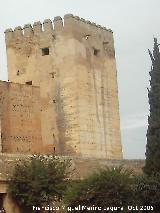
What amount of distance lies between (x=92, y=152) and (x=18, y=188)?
1068 centimetres

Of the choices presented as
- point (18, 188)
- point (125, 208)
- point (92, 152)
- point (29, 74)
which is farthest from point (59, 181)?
point (29, 74)

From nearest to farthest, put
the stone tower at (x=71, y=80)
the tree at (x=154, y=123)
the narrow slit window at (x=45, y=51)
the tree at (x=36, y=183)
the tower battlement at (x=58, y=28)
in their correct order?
1. the tree at (x=36, y=183)
2. the tree at (x=154, y=123)
3. the stone tower at (x=71, y=80)
4. the tower battlement at (x=58, y=28)
5. the narrow slit window at (x=45, y=51)

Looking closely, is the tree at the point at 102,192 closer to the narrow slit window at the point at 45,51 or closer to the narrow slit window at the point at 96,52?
the narrow slit window at the point at 45,51

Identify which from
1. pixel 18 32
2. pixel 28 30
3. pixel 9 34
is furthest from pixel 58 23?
pixel 9 34

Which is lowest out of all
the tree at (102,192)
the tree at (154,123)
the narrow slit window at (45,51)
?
the tree at (102,192)

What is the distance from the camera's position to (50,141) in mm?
36500

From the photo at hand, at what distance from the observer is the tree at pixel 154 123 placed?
27.9 m

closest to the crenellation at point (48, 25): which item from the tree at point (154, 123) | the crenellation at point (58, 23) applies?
the crenellation at point (58, 23)

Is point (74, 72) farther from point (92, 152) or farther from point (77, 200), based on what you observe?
point (77, 200)

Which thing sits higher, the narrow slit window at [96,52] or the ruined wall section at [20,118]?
the narrow slit window at [96,52]

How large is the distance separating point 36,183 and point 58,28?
1337 cm

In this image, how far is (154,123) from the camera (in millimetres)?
28219

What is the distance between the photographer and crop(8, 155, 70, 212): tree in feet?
83.1

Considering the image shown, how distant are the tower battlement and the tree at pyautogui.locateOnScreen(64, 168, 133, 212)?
1432 centimetres
